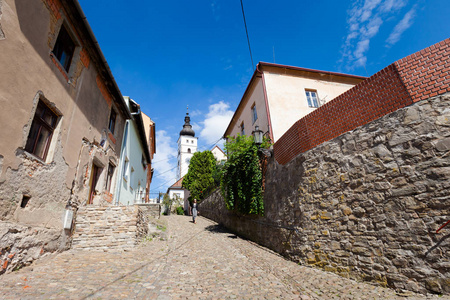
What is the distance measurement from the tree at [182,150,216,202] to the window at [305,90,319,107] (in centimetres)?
1239

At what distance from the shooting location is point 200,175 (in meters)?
24.0

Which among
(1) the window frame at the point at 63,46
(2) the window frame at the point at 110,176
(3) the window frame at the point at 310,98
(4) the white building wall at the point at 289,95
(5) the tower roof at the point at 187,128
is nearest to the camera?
(1) the window frame at the point at 63,46

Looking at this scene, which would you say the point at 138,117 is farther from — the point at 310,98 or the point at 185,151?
the point at 185,151

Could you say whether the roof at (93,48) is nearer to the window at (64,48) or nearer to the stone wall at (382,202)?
the window at (64,48)

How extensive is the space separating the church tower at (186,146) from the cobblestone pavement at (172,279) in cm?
4810

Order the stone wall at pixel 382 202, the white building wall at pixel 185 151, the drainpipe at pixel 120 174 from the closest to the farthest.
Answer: the stone wall at pixel 382 202
the drainpipe at pixel 120 174
the white building wall at pixel 185 151

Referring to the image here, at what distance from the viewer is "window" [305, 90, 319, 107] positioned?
43.4 ft

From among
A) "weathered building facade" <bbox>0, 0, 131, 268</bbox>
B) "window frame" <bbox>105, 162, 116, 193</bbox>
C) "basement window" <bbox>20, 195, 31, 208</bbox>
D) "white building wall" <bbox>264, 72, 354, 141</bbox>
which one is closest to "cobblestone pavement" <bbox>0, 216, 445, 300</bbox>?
"weathered building facade" <bbox>0, 0, 131, 268</bbox>

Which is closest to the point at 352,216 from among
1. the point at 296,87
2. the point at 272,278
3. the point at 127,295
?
the point at 272,278

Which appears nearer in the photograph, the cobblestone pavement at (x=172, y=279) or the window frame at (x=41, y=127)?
the cobblestone pavement at (x=172, y=279)

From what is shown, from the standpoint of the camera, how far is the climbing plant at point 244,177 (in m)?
8.30

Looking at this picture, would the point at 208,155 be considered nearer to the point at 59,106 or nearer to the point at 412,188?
the point at 59,106

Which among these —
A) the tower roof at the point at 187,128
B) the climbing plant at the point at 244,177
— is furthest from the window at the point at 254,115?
the tower roof at the point at 187,128

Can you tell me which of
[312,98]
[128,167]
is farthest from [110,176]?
[312,98]
